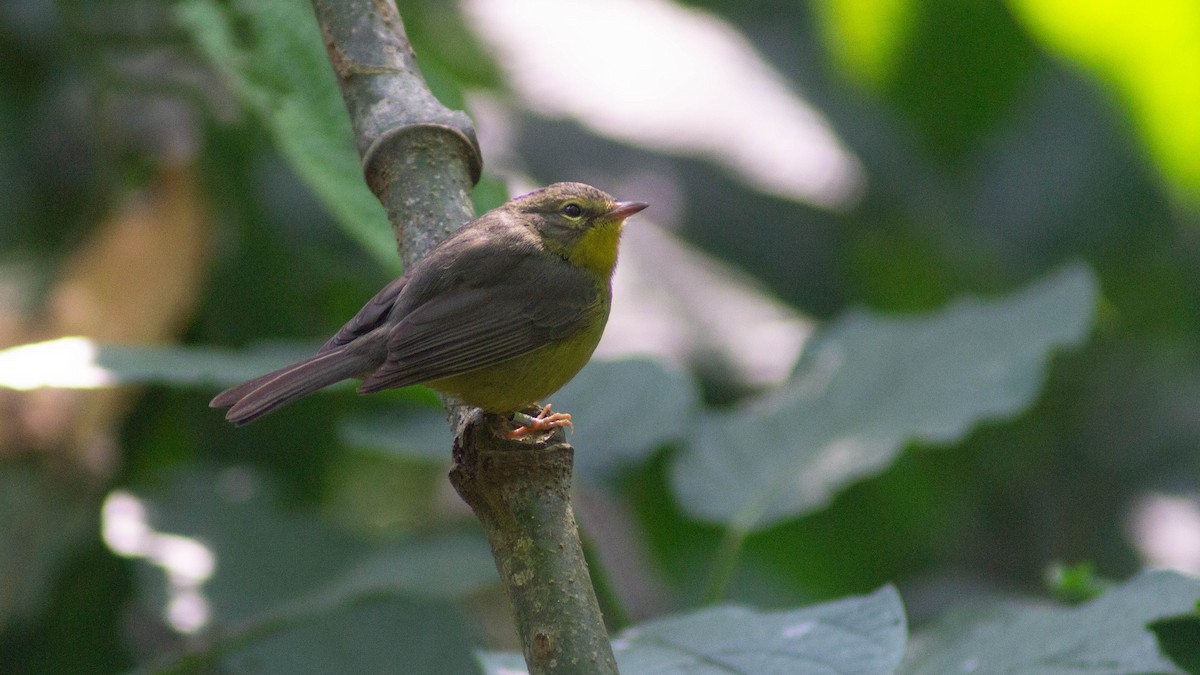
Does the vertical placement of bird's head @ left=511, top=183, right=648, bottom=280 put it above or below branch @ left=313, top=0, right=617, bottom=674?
above

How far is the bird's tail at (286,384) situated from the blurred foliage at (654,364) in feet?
1.12

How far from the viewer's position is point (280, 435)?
13.6ft

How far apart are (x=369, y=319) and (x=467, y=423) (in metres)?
0.52

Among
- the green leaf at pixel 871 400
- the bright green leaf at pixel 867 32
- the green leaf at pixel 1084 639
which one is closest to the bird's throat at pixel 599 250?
the green leaf at pixel 871 400

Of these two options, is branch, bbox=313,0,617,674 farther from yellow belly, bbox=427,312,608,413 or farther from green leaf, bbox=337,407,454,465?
green leaf, bbox=337,407,454,465

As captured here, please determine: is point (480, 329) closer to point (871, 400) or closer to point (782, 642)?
point (782, 642)

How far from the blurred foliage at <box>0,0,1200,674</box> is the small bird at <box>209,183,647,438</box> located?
0.63ft

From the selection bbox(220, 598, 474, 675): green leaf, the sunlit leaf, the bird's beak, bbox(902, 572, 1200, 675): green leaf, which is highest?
the sunlit leaf

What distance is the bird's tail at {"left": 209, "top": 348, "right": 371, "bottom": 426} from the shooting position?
2.17 metres

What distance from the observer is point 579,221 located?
9.87 ft

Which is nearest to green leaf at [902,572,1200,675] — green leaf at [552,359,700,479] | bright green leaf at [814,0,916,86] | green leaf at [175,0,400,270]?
green leaf at [552,359,700,479]

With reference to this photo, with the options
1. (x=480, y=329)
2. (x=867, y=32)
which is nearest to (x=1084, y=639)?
(x=480, y=329)

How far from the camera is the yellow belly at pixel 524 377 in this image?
7.72 ft

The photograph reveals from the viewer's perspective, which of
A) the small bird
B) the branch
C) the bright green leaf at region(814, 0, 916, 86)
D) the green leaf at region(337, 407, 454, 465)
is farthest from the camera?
the bright green leaf at region(814, 0, 916, 86)
